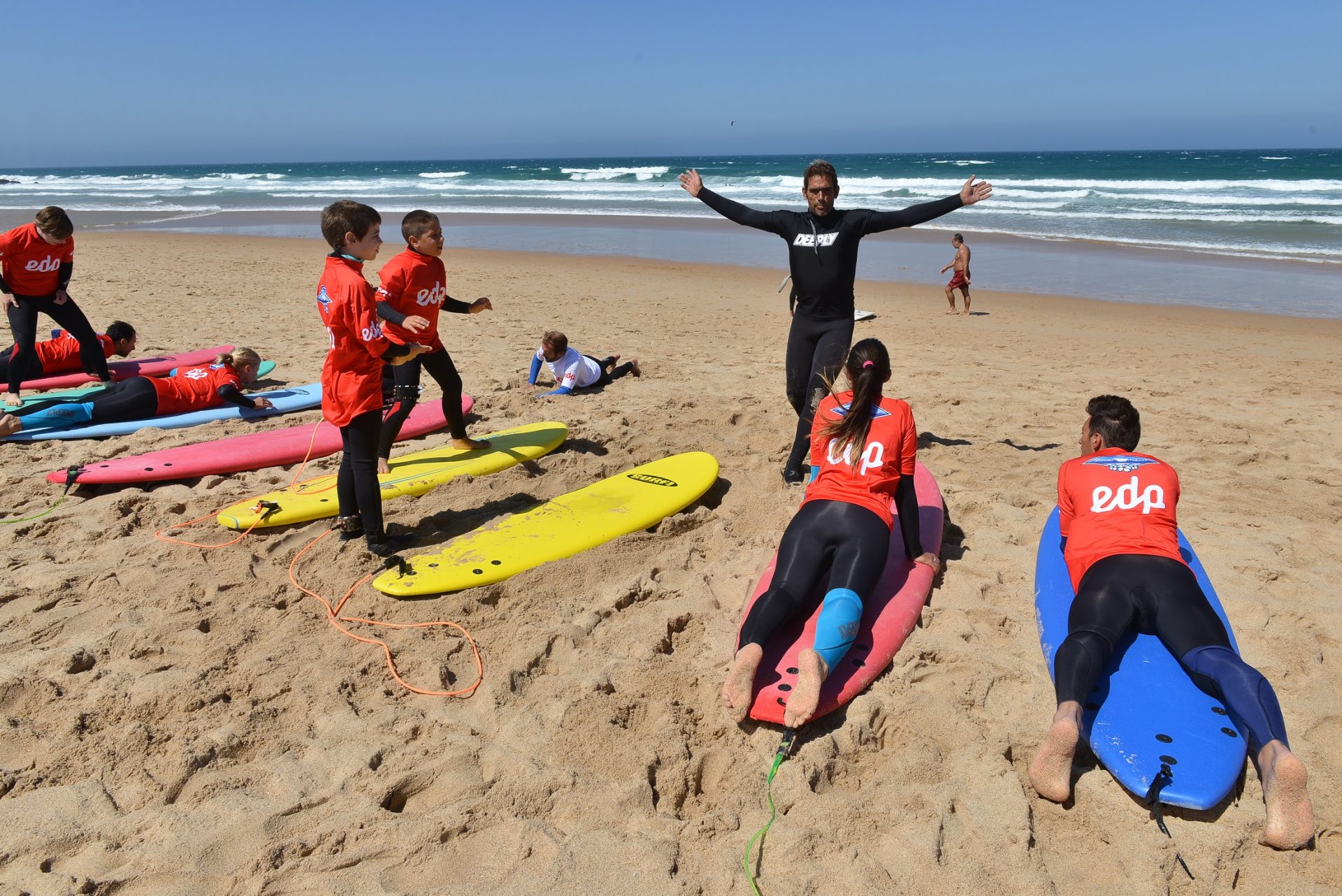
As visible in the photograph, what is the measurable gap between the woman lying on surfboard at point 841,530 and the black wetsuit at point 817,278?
76 cm

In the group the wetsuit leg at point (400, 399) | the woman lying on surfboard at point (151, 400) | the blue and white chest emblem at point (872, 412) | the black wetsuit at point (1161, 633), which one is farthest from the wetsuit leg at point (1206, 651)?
the woman lying on surfboard at point (151, 400)

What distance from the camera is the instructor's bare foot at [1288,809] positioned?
2.35 m

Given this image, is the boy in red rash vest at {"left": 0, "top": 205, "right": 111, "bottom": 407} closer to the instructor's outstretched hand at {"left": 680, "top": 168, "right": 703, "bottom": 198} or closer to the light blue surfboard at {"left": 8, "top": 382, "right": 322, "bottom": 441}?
the light blue surfboard at {"left": 8, "top": 382, "right": 322, "bottom": 441}

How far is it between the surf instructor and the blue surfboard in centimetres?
204

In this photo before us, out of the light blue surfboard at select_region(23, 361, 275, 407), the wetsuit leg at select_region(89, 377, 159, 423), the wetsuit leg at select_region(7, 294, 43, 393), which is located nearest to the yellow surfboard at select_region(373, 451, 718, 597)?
the wetsuit leg at select_region(89, 377, 159, 423)

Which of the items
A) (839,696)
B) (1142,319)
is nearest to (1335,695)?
(839,696)

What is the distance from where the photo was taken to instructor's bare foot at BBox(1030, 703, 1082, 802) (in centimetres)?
254

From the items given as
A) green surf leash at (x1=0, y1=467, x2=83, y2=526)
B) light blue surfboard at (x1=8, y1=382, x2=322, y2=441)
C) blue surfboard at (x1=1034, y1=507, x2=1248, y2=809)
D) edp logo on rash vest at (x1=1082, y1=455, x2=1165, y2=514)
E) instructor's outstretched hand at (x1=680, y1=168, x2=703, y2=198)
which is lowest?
blue surfboard at (x1=1034, y1=507, x2=1248, y2=809)

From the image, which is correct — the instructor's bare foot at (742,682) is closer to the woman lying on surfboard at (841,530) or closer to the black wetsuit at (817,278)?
the woman lying on surfboard at (841,530)

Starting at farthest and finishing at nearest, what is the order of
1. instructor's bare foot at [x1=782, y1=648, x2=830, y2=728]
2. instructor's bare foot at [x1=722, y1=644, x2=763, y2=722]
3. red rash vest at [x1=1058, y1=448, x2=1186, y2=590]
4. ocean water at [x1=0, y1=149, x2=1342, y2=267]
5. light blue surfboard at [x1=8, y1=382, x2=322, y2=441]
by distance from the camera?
ocean water at [x1=0, y1=149, x2=1342, y2=267], light blue surfboard at [x1=8, y1=382, x2=322, y2=441], red rash vest at [x1=1058, y1=448, x2=1186, y2=590], instructor's bare foot at [x1=722, y1=644, x2=763, y2=722], instructor's bare foot at [x1=782, y1=648, x2=830, y2=728]

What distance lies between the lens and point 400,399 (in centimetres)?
502

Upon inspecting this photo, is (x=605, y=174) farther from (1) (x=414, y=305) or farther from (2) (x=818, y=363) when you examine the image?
(2) (x=818, y=363)

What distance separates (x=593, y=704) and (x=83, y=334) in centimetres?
596

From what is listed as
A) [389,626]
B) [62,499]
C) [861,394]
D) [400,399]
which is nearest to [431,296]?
[400,399]
